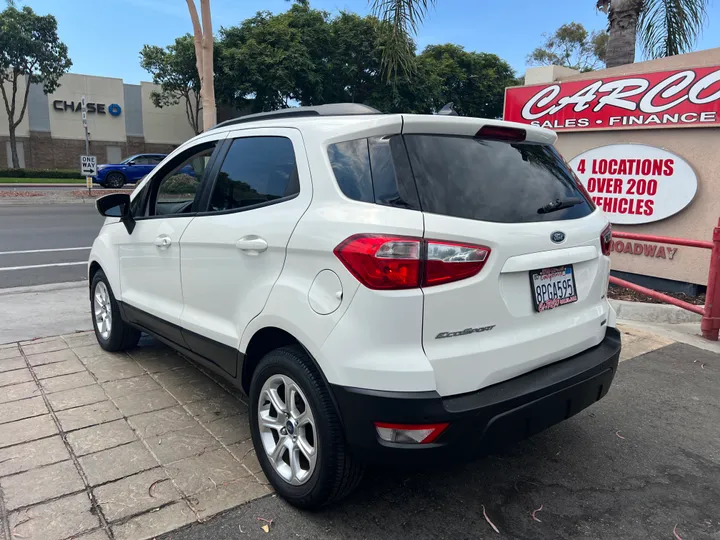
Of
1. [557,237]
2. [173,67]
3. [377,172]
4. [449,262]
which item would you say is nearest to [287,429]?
[449,262]

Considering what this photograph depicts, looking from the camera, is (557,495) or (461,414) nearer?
(461,414)

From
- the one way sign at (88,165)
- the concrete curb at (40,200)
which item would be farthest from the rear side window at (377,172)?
the one way sign at (88,165)

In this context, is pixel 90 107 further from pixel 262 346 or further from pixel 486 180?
pixel 486 180

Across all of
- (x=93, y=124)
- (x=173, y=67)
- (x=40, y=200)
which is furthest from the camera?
(x=93, y=124)

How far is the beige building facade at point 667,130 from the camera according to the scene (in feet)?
21.7

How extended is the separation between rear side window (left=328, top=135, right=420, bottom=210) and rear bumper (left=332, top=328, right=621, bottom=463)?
78 centimetres

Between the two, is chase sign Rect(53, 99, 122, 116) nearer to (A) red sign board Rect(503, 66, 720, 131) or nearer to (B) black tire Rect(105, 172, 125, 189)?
(B) black tire Rect(105, 172, 125, 189)

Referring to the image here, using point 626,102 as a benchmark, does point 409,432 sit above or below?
below

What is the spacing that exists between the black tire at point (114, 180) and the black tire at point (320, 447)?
1037 inches

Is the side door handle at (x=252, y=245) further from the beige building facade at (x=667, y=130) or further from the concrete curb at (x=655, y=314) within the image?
the beige building facade at (x=667, y=130)

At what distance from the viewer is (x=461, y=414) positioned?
2160 millimetres

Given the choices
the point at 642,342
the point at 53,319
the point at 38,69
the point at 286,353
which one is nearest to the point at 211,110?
the point at 53,319

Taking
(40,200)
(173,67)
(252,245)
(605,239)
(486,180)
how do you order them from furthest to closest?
(173,67) → (40,200) → (605,239) → (252,245) → (486,180)

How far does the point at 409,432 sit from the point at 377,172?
1070mm
